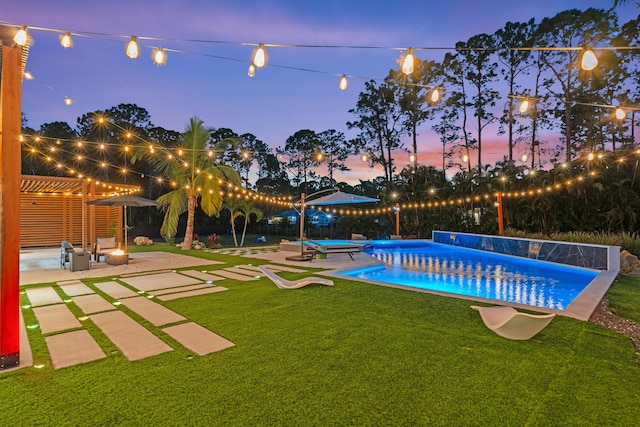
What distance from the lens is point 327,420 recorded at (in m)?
2.27

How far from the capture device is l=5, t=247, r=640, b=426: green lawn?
91.5 inches

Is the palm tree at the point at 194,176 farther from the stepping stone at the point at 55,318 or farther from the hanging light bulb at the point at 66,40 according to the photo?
the stepping stone at the point at 55,318

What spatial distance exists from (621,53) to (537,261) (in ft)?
51.1

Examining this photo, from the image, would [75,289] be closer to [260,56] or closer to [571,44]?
[260,56]

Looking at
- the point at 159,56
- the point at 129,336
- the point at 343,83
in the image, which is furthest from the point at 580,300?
the point at 159,56

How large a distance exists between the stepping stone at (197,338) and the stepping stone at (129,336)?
0.65 ft

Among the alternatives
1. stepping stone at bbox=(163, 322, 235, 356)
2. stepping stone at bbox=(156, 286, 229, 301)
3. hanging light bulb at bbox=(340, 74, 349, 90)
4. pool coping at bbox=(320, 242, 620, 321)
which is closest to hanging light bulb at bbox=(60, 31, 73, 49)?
stepping stone at bbox=(156, 286, 229, 301)

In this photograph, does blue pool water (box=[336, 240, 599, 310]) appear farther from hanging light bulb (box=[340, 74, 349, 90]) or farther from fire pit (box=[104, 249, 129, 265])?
fire pit (box=[104, 249, 129, 265])

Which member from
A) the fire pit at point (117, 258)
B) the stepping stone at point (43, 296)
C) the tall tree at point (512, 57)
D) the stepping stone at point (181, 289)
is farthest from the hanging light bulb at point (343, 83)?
the tall tree at point (512, 57)

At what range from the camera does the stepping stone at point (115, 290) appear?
5.86m

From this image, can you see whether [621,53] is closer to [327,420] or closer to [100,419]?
[327,420]

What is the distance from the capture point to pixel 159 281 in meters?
7.15

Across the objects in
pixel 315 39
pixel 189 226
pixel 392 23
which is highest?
pixel 392 23

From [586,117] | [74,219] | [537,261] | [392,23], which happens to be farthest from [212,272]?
[586,117]
